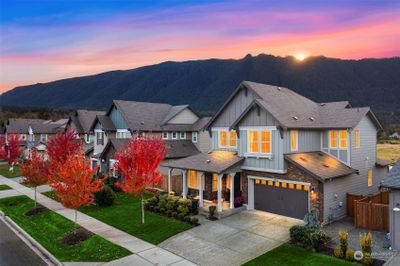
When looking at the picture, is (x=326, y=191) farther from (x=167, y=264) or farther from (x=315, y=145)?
(x=167, y=264)

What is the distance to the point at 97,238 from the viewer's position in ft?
59.4

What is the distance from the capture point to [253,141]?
22.9 meters

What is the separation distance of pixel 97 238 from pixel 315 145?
53.0 ft

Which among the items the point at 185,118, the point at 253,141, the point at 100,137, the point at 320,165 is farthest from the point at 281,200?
the point at 100,137

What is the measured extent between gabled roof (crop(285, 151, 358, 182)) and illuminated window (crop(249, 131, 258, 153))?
8.28ft

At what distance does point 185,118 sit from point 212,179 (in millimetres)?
17401

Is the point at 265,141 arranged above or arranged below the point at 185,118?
below

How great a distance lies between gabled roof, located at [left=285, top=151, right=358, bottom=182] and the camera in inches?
762

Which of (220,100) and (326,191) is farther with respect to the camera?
(220,100)

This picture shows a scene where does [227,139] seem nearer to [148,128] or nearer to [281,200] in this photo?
[281,200]

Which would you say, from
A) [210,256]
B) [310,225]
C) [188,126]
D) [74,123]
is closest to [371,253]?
[310,225]

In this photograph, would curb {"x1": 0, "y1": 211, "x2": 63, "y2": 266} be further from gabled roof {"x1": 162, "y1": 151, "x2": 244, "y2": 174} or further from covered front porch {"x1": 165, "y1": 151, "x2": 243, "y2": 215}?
gabled roof {"x1": 162, "y1": 151, "x2": 244, "y2": 174}

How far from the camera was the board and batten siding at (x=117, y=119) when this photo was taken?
3806 centimetres

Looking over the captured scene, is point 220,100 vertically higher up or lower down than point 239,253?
higher up
